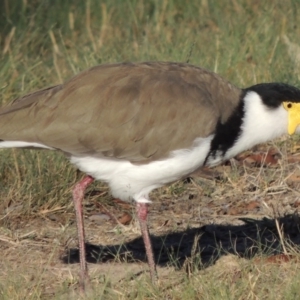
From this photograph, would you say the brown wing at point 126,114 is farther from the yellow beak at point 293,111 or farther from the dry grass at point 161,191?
the dry grass at point 161,191

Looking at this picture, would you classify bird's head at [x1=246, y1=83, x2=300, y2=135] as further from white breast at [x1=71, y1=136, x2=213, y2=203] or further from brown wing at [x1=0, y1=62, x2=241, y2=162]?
white breast at [x1=71, y1=136, x2=213, y2=203]

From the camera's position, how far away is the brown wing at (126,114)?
543 cm

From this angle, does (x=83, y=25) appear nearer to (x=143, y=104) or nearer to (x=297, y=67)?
(x=297, y=67)

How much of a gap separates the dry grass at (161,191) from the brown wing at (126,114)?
703 mm

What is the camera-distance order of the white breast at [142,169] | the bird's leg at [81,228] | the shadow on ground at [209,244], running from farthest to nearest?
the shadow on ground at [209,244] → the bird's leg at [81,228] → the white breast at [142,169]

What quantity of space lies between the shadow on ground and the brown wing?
28.3 inches

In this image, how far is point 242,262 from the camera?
5.55 metres

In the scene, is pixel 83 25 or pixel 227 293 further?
pixel 83 25

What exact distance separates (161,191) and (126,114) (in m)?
1.60

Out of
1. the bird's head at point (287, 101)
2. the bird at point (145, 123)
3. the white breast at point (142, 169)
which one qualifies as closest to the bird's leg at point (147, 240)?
the bird at point (145, 123)

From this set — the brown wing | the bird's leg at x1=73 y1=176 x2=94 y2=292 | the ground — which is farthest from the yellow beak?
the bird's leg at x1=73 y1=176 x2=94 y2=292

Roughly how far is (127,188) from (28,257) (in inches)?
36.3

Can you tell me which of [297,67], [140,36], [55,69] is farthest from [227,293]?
[140,36]

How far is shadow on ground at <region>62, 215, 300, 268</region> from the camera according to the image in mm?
5977
